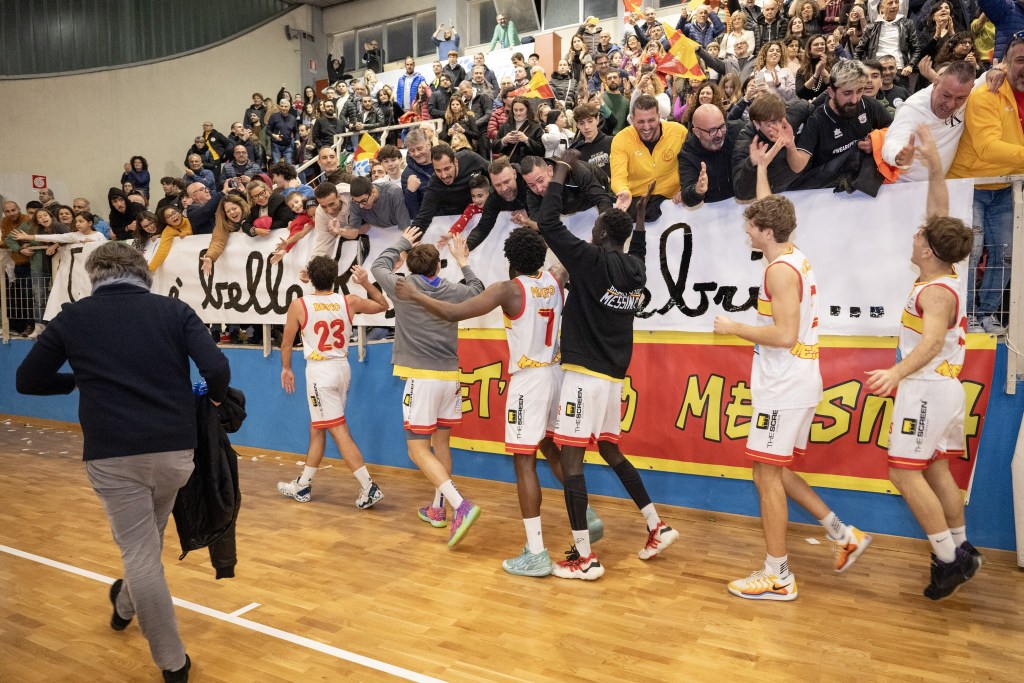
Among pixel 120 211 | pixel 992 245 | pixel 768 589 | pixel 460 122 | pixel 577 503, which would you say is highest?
pixel 460 122

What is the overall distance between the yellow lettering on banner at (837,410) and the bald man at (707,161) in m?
1.65

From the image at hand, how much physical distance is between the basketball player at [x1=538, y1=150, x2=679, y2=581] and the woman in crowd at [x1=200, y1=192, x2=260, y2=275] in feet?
16.1

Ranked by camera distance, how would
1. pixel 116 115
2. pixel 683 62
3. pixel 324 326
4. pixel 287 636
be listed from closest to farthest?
pixel 287 636
pixel 324 326
pixel 683 62
pixel 116 115

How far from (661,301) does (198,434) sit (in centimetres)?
363

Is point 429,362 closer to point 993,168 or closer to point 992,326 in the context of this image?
point 992,326

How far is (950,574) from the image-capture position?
412 centimetres

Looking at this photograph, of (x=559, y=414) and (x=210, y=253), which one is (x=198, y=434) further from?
(x=210, y=253)

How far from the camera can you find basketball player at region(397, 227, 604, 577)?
15.6 feet

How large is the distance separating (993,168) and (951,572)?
105 inches

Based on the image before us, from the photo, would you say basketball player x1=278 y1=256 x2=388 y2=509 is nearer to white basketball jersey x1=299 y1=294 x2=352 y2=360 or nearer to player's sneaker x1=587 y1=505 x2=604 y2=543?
white basketball jersey x1=299 y1=294 x2=352 y2=360

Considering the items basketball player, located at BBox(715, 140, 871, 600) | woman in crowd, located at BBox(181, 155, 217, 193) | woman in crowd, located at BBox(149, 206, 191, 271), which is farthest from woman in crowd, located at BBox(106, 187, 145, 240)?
basketball player, located at BBox(715, 140, 871, 600)

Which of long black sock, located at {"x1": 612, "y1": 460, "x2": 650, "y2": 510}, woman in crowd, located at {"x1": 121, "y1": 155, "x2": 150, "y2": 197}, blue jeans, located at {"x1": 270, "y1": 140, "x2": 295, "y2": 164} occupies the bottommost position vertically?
long black sock, located at {"x1": 612, "y1": 460, "x2": 650, "y2": 510}

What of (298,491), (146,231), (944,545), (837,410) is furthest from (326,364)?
(944,545)

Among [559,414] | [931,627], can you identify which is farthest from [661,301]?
[931,627]
